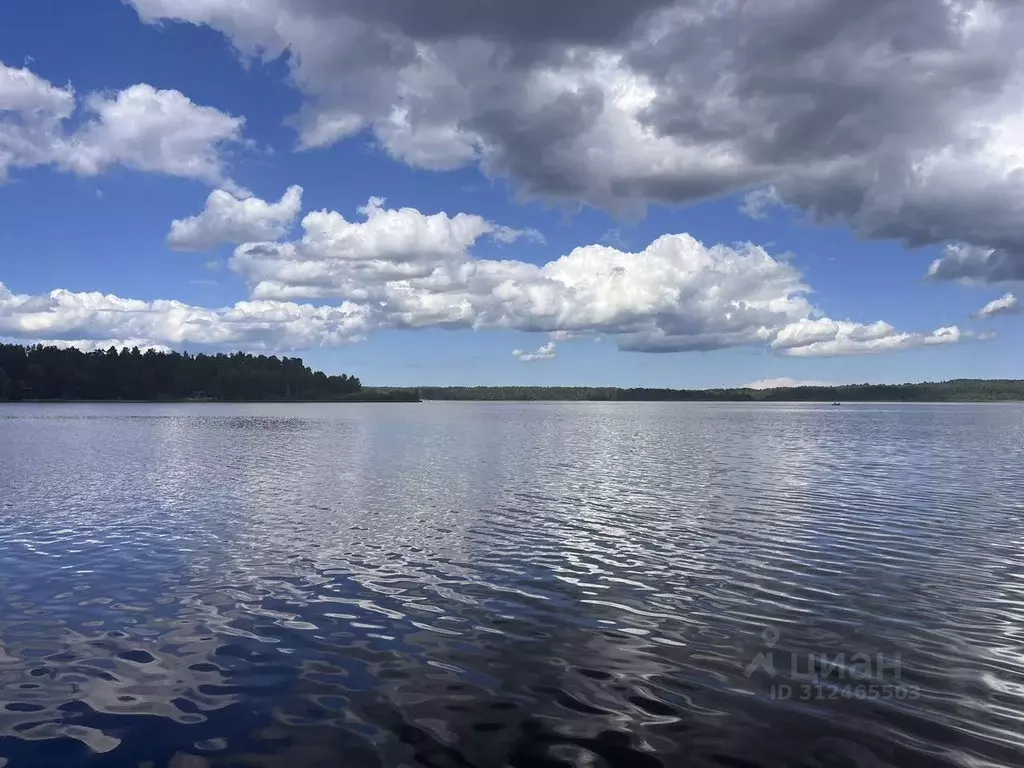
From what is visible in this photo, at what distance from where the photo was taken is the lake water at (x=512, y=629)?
471 inches

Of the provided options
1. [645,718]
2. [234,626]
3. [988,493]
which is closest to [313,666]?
[234,626]

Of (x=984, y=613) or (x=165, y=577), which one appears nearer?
(x=984, y=613)

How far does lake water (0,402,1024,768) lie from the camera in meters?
12.0

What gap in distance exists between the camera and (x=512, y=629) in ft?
57.0

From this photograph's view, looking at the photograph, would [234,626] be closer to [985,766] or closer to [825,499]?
[985,766]

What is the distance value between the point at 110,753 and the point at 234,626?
20.2 feet

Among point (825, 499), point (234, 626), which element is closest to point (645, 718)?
point (234, 626)

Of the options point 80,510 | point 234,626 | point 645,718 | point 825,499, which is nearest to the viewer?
point 645,718

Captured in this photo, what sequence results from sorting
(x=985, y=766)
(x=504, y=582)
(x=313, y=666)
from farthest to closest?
(x=504, y=582) < (x=313, y=666) < (x=985, y=766)

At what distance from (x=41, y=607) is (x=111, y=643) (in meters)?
4.24

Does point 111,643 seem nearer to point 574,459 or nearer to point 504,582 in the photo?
point 504,582

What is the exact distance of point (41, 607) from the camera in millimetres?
19000

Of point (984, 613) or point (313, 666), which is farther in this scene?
point (984, 613)

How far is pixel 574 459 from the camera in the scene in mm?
61062
